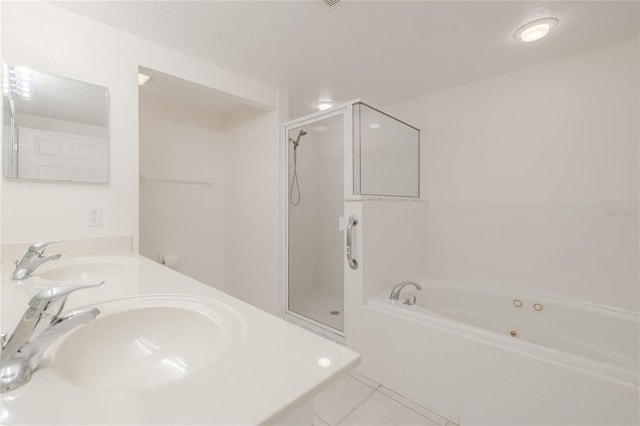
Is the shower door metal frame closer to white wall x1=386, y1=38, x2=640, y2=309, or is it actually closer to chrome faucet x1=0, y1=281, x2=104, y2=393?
white wall x1=386, y1=38, x2=640, y2=309

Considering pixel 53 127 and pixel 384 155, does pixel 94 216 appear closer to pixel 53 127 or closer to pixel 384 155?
pixel 53 127

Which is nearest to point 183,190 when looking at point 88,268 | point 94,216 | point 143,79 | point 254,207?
point 254,207

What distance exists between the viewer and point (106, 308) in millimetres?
721

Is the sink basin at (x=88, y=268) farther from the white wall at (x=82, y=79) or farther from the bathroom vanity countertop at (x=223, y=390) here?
the bathroom vanity countertop at (x=223, y=390)

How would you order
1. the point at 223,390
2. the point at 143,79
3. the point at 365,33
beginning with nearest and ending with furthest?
the point at 223,390
the point at 365,33
the point at 143,79

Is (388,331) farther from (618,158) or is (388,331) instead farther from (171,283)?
(618,158)

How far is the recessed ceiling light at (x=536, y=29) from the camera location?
60.1 inches

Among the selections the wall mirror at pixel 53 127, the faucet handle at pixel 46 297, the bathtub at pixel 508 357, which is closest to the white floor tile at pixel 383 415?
the bathtub at pixel 508 357

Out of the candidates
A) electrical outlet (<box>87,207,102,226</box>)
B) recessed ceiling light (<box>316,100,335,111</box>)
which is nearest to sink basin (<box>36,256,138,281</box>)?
electrical outlet (<box>87,207,102,226</box>)

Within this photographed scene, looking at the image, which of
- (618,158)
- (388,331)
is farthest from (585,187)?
(388,331)

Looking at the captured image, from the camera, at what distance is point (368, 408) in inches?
58.6

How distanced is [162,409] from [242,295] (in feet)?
8.57

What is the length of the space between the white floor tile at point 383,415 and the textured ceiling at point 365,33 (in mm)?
2149

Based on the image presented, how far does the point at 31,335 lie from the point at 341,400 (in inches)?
59.2
